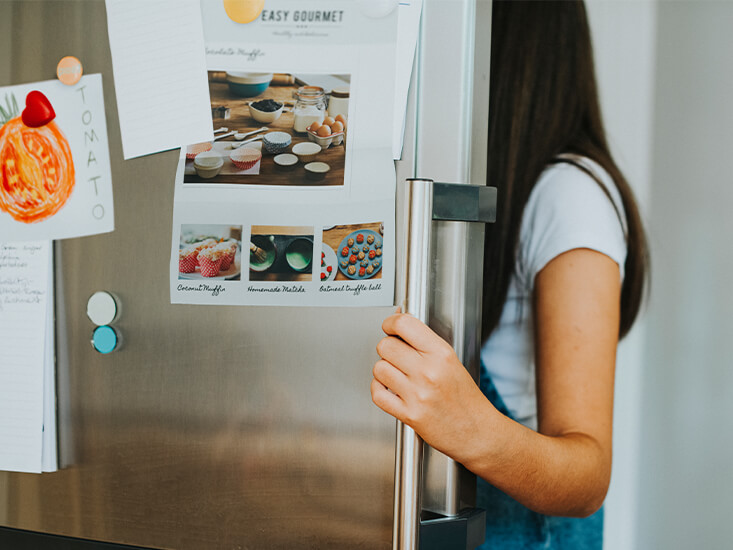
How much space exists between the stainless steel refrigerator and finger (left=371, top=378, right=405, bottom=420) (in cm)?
3

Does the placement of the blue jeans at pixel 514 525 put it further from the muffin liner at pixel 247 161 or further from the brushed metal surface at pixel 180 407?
the muffin liner at pixel 247 161

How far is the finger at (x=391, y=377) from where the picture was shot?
0.57m

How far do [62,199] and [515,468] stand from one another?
0.56 m

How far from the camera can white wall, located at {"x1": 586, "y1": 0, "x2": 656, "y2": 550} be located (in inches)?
60.9

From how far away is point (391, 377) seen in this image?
0.58 meters

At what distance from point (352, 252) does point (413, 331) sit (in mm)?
102

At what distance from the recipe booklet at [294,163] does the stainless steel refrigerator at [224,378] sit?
0.9 inches

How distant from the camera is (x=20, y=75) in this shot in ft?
2.40

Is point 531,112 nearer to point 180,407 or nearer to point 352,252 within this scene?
point 352,252

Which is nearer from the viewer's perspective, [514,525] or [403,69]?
[403,69]

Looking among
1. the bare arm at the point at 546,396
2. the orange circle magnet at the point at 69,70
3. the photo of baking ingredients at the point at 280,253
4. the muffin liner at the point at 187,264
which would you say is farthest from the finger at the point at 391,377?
the orange circle magnet at the point at 69,70

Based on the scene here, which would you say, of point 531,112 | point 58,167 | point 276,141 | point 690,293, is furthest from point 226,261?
point 690,293

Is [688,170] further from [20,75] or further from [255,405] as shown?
[20,75]

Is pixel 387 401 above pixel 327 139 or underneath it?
underneath
